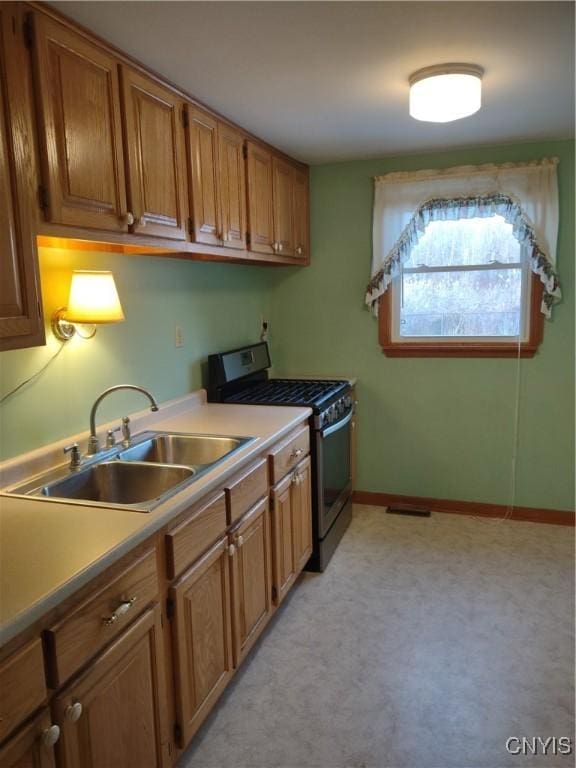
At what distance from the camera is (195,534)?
1.78 metres

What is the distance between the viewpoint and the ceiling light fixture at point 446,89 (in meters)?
2.12

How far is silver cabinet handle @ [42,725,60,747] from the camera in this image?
3.82ft

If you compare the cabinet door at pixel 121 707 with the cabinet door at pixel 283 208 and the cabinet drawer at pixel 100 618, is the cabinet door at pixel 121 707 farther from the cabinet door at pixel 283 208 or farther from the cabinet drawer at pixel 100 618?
the cabinet door at pixel 283 208

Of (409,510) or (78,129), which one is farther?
(409,510)

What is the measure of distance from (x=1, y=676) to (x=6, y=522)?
534 mm

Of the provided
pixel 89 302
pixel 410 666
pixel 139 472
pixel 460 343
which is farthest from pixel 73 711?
pixel 460 343

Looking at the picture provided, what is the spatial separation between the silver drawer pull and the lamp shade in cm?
98

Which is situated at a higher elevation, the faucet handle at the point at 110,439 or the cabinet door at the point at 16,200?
the cabinet door at the point at 16,200

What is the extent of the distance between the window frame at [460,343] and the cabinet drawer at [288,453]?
Result: 119 cm

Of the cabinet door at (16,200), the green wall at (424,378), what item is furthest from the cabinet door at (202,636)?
the green wall at (424,378)

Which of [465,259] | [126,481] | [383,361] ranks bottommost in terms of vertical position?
[126,481]

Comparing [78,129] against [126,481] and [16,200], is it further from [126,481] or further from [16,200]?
[126,481]

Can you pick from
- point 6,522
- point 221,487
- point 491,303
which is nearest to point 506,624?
point 221,487

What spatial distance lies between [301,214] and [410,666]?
8.75ft
